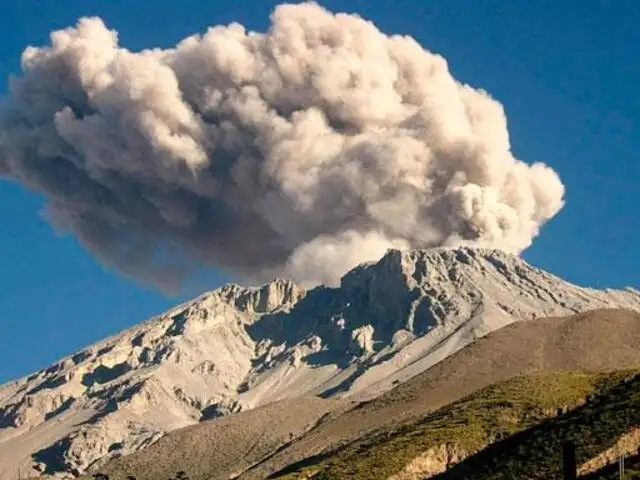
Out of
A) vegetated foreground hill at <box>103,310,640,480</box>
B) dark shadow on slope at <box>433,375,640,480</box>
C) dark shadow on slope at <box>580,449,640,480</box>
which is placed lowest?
dark shadow on slope at <box>580,449,640,480</box>

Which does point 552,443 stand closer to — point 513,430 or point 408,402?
point 513,430

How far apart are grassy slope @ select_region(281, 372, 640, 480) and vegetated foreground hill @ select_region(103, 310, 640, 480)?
52.9 ft

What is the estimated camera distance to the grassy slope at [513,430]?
268 feet

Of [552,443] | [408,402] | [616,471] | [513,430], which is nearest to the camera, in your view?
[616,471]

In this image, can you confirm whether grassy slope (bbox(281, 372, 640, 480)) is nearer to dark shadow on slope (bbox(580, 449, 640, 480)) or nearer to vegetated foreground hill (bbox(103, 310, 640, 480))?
dark shadow on slope (bbox(580, 449, 640, 480))

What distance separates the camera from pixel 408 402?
520 feet

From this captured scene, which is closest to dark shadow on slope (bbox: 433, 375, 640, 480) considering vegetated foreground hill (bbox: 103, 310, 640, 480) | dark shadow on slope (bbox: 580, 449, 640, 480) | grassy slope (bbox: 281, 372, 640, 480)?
grassy slope (bbox: 281, 372, 640, 480)

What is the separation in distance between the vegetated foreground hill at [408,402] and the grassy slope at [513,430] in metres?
16.1

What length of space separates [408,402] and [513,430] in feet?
192

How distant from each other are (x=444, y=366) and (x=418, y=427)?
67.0 m

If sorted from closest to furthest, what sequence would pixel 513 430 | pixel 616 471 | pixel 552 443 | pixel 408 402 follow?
pixel 616 471
pixel 552 443
pixel 513 430
pixel 408 402

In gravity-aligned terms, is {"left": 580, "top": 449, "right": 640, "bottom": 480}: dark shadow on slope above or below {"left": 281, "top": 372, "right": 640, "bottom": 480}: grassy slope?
below

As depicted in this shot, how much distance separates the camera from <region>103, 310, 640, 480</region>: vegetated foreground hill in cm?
14962

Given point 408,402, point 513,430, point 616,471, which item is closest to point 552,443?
point 513,430
